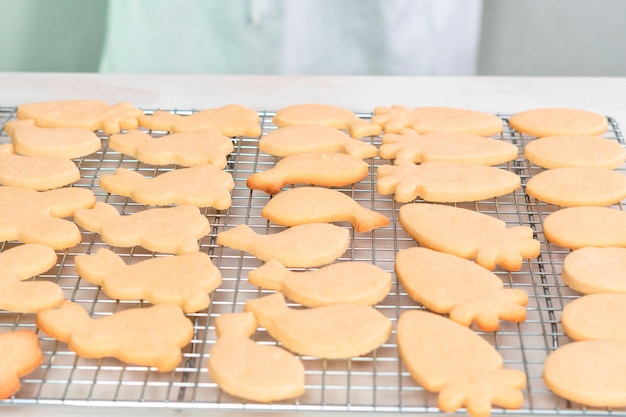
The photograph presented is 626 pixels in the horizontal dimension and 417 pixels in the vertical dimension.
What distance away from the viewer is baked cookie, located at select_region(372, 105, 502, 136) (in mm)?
1153

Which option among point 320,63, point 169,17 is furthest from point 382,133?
point 169,17

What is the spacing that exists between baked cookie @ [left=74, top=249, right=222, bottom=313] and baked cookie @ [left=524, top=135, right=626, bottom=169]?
0.48 metres

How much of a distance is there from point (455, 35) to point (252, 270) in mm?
1179

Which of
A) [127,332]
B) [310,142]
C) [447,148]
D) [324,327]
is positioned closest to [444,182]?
[447,148]

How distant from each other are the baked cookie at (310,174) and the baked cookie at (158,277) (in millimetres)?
175

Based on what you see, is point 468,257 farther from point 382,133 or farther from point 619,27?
point 619,27

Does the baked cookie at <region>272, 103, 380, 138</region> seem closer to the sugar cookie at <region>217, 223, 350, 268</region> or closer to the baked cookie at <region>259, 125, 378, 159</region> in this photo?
the baked cookie at <region>259, 125, 378, 159</region>

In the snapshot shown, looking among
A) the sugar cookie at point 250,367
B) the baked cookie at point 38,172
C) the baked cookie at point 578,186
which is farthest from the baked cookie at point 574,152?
the baked cookie at point 38,172

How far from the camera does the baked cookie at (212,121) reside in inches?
45.3

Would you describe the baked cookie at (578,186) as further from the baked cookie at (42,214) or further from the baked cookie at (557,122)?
the baked cookie at (42,214)

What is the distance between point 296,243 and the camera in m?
0.90

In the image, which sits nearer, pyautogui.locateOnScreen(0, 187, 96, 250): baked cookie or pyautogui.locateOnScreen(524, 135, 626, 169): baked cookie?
pyautogui.locateOnScreen(0, 187, 96, 250): baked cookie

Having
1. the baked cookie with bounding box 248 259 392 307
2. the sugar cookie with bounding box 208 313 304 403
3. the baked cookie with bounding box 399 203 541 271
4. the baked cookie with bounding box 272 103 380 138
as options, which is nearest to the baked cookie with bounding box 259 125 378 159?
the baked cookie with bounding box 272 103 380 138

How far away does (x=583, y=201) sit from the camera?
0.99 meters
